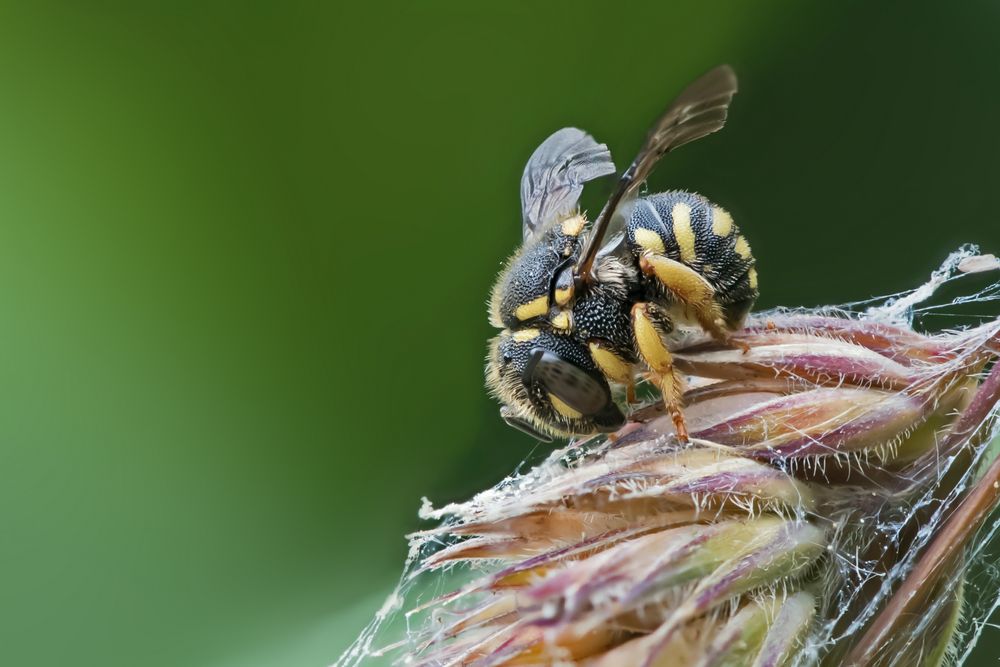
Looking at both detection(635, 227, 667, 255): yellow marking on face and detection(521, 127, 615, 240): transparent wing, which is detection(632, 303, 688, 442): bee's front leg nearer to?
detection(635, 227, 667, 255): yellow marking on face

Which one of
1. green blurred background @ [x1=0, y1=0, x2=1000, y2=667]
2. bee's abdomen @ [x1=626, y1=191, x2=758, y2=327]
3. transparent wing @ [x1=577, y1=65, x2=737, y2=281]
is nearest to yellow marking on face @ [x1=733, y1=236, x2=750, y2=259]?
bee's abdomen @ [x1=626, y1=191, x2=758, y2=327]

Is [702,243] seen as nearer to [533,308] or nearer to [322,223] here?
[533,308]

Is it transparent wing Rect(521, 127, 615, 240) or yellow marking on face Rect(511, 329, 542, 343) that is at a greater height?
transparent wing Rect(521, 127, 615, 240)

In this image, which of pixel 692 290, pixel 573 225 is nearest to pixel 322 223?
pixel 573 225

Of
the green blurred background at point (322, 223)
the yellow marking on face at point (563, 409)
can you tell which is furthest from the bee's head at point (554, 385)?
the green blurred background at point (322, 223)

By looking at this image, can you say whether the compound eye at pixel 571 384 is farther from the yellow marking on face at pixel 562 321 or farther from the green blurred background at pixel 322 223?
the green blurred background at pixel 322 223

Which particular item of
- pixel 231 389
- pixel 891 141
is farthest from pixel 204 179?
pixel 891 141
